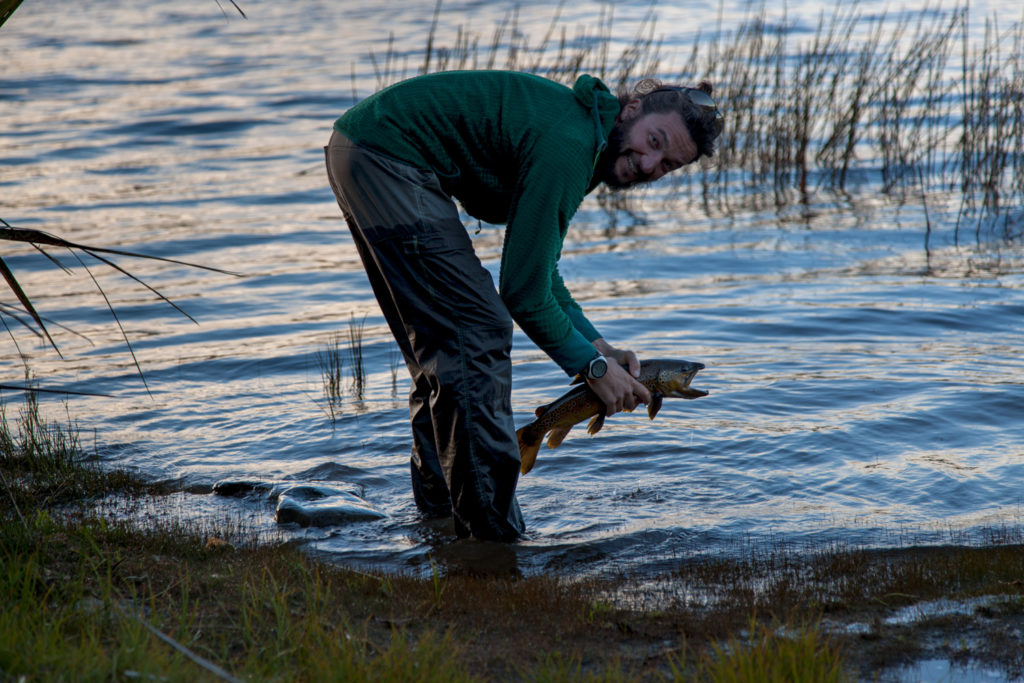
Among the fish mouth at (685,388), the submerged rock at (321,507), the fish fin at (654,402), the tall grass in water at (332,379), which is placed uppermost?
the fish mouth at (685,388)

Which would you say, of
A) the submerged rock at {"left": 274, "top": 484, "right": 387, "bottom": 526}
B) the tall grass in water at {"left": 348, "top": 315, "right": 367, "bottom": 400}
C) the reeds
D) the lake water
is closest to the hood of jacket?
the lake water

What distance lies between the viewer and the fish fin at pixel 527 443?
489cm

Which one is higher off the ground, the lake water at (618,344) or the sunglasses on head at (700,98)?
the sunglasses on head at (700,98)

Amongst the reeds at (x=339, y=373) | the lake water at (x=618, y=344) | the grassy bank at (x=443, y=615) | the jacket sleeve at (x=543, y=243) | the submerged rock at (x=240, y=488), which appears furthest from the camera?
the reeds at (x=339, y=373)

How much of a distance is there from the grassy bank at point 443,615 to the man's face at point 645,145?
68.8 inches

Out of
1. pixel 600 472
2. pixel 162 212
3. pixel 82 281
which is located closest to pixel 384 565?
pixel 600 472

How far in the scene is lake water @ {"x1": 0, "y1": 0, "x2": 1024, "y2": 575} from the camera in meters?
5.39

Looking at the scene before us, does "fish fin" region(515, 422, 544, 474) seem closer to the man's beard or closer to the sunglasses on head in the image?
the man's beard

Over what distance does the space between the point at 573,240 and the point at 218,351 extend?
510cm

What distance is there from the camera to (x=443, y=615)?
12.6ft

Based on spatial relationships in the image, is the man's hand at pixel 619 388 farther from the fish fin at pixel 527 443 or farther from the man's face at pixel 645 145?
the man's face at pixel 645 145

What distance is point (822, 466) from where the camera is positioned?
602 cm

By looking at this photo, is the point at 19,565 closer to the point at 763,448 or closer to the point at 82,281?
the point at 763,448

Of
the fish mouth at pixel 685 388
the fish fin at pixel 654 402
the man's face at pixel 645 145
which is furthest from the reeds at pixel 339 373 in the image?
the man's face at pixel 645 145
